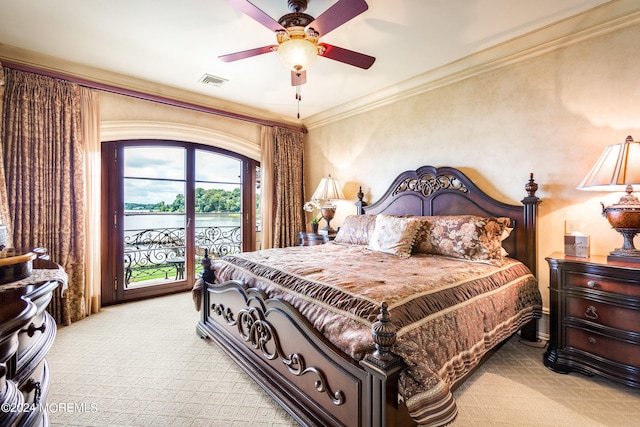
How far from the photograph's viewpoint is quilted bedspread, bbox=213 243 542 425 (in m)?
1.19

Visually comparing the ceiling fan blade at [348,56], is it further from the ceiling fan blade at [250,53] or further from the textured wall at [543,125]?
the textured wall at [543,125]

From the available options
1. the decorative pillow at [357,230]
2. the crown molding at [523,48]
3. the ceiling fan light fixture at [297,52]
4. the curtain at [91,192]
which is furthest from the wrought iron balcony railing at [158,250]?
the crown molding at [523,48]

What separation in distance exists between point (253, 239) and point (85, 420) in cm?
314

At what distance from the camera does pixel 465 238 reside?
8.23ft

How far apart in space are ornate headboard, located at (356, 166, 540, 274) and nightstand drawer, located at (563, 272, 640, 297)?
533mm

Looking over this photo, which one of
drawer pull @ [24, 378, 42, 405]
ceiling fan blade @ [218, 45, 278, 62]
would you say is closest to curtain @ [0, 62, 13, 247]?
ceiling fan blade @ [218, 45, 278, 62]

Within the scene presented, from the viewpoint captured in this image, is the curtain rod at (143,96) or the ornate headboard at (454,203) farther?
the curtain rod at (143,96)

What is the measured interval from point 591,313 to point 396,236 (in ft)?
4.73

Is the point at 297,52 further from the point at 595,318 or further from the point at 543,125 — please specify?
the point at 595,318

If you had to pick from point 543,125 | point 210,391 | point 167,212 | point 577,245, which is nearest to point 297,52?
point 543,125

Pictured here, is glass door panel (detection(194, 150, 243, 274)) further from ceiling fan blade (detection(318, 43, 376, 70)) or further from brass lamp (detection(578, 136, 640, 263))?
brass lamp (detection(578, 136, 640, 263))

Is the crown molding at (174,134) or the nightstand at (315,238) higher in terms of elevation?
the crown molding at (174,134)

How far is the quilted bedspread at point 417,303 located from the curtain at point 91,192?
184 centimetres

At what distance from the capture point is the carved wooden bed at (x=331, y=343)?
1.16m
